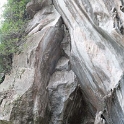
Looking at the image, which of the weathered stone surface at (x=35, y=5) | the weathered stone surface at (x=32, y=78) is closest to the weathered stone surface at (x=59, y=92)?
the weathered stone surface at (x=32, y=78)

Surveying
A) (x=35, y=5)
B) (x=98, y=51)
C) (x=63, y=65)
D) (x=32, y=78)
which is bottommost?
(x=63, y=65)

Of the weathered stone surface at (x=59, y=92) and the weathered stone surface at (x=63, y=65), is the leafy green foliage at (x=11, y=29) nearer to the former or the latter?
the weathered stone surface at (x=63, y=65)

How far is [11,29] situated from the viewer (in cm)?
1012

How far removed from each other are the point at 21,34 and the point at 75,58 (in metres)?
3.43

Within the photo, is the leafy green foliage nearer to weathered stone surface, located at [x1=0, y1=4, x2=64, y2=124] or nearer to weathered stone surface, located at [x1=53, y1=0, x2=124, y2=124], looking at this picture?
weathered stone surface, located at [x1=0, y1=4, x2=64, y2=124]

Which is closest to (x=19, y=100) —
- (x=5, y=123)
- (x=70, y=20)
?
(x=5, y=123)

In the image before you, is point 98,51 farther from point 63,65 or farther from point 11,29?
point 11,29

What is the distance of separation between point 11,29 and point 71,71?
3.42 metres

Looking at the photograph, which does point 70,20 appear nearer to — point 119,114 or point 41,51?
point 41,51

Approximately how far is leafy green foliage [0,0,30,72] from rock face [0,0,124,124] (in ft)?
1.62

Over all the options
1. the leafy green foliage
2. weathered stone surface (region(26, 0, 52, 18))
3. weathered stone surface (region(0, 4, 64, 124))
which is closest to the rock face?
weathered stone surface (region(0, 4, 64, 124))

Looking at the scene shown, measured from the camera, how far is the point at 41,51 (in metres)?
8.56

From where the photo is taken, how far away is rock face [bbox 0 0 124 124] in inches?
229

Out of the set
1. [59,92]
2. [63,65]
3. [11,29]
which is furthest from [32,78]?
[11,29]
